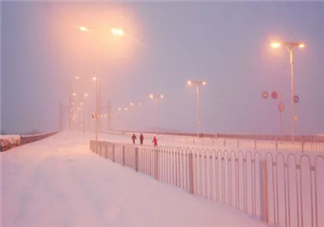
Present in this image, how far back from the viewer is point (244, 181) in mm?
11234

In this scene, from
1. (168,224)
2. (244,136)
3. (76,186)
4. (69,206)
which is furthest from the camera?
(244,136)

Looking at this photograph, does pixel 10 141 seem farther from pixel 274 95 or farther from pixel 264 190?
pixel 264 190

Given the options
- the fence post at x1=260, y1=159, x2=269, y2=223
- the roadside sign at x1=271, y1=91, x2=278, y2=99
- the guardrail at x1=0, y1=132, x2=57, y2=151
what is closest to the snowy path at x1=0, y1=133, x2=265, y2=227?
the fence post at x1=260, y1=159, x2=269, y2=223

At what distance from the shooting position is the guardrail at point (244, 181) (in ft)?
24.0

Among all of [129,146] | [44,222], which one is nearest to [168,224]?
[44,222]

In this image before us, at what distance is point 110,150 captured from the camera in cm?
2108

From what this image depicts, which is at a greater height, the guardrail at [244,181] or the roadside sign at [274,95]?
the roadside sign at [274,95]

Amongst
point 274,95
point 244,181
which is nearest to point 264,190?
point 244,181

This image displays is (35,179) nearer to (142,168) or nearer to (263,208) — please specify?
(142,168)

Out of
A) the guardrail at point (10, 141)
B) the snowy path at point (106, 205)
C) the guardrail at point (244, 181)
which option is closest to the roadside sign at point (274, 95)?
the guardrail at point (244, 181)

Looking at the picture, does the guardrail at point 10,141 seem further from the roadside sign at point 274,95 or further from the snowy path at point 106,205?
the roadside sign at point 274,95

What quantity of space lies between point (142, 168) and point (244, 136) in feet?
101

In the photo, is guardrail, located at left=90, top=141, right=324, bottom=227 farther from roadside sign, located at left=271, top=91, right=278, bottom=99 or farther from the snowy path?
roadside sign, located at left=271, top=91, right=278, bottom=99

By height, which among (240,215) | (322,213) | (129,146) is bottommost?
(322,213)
